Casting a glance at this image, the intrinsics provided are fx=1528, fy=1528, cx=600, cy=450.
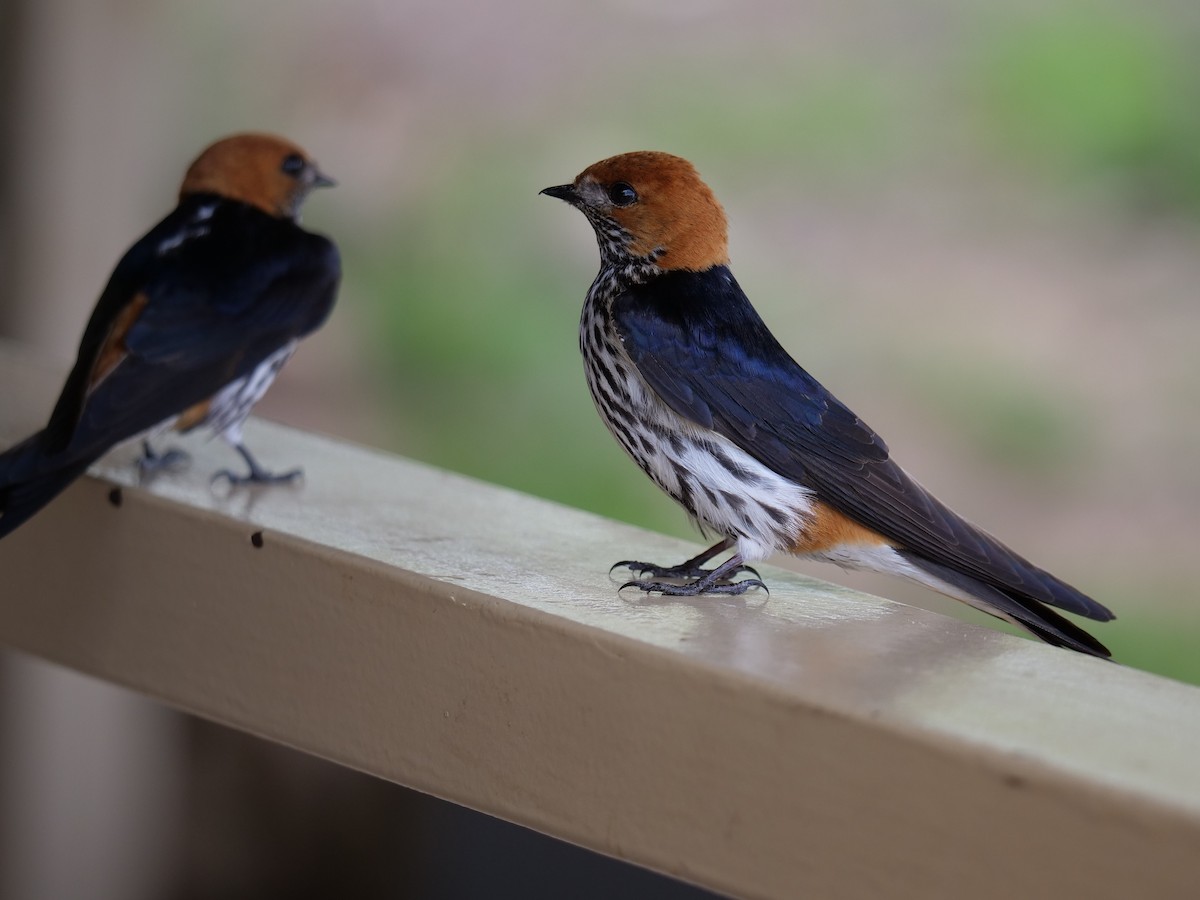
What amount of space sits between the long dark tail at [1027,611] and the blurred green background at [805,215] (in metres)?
1.77

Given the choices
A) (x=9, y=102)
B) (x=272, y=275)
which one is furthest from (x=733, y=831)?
(x=9, y=102)

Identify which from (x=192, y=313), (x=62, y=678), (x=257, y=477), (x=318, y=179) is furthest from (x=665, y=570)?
(x=62, y=678)

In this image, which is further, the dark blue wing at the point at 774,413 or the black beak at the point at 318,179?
the black beak at the point at 318,179

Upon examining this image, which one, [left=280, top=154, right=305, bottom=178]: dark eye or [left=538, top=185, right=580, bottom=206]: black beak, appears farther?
[left=280, top=154, right=305, bottom=178]: dark eye

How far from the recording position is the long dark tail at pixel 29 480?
1.47 metres

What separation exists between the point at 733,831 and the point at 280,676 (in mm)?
521

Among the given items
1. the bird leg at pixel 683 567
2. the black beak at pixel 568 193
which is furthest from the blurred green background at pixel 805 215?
the bird leg at pixel 683 567

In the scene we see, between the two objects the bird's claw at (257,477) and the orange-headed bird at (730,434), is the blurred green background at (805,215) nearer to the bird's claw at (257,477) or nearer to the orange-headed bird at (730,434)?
the bird's claw at (257,477)

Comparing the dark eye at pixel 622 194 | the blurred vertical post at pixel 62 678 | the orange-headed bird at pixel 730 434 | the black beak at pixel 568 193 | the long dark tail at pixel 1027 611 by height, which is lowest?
the blurred vertical post at pixel 62 678

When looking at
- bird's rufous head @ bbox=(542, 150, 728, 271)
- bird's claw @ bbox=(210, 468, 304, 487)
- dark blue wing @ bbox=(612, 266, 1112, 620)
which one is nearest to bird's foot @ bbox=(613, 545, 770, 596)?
dark blue wing @ bbox=(612, 266, 1112, 620)

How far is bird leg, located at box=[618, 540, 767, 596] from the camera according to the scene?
147 centimetres

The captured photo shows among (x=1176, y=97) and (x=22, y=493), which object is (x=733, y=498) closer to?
(x=22, y=493)

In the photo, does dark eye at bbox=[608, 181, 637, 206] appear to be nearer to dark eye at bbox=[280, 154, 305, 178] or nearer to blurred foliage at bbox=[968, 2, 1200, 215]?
dark eye at bbox=[280, 154, 305, 178]

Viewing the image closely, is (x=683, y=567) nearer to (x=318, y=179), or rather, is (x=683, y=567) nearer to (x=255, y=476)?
(x=255, y=476)
